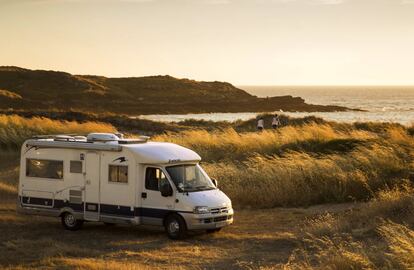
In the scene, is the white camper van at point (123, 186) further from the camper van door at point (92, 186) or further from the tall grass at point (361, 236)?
the tall grass at point (361, 236)

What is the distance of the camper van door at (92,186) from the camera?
1858cm

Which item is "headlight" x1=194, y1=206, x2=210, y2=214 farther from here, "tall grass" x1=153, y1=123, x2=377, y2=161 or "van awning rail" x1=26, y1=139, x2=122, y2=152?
"tall grass" x1=153, y1=123, x2=377, y2=161

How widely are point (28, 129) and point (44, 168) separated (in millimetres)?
19727

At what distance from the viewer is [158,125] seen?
172 ft

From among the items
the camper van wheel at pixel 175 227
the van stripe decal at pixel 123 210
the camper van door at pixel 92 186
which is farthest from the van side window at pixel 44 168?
the camper van wheel at pixel 175 227

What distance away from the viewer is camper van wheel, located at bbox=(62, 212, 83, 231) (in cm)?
1897

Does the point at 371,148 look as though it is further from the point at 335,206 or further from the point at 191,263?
the point at 191,263

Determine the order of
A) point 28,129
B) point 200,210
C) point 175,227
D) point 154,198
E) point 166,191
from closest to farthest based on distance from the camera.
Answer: point 200,210
point 175,227
point 166,191
point 154,198
point 28,129

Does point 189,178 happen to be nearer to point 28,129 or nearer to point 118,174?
point 118,174

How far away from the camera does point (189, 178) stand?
1828cm

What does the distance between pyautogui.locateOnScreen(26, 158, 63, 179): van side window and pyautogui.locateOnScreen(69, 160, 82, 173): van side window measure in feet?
1.33

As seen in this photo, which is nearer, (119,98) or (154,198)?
(154,198)

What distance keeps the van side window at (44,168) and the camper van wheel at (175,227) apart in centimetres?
353

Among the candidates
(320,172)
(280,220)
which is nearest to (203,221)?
(280,220)
